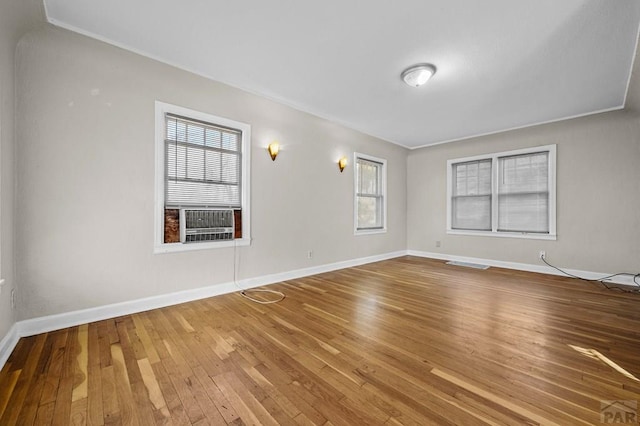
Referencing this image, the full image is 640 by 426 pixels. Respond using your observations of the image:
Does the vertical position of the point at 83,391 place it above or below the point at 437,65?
below

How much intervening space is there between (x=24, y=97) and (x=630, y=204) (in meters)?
7.48

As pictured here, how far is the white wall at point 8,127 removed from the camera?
1.85 metres

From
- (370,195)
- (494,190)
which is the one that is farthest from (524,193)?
(370,195)

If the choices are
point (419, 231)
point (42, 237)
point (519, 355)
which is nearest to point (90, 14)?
point (42, 237)

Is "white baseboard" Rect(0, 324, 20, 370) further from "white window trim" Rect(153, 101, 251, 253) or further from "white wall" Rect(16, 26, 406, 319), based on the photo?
"white window trim" Rect(153, 101, 251, 253)

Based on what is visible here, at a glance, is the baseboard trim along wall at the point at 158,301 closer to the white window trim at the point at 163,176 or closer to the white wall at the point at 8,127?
the white wall at the point at 8,127

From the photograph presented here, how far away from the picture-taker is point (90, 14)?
224 cm

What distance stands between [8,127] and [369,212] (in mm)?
5118

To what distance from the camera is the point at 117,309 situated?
8.57 feet

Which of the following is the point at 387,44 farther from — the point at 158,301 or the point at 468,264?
the point at 468,264

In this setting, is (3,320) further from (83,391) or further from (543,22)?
(543,22)

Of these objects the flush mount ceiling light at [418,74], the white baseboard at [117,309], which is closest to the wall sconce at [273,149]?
the white baseboard at [117,309]

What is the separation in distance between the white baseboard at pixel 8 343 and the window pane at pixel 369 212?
469cm

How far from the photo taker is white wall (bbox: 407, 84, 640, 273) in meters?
3.99
